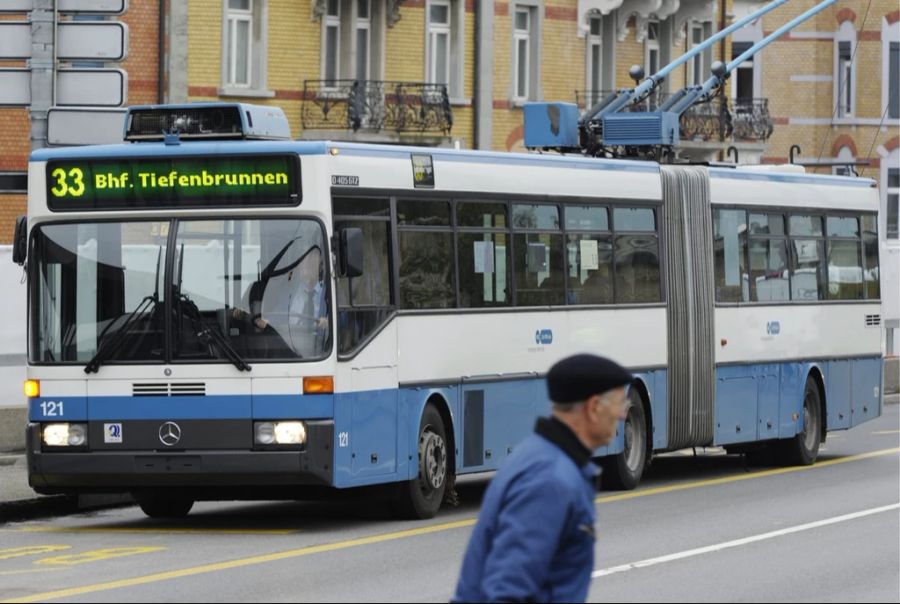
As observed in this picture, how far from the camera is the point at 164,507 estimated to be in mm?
17312

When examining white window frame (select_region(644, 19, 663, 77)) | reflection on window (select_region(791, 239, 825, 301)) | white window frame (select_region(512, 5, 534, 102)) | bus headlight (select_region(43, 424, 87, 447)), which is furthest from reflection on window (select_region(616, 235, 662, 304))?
white window frame (select_region(644, 19, 663, 77))

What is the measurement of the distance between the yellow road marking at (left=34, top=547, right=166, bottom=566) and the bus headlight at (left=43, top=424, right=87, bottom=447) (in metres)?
1.20

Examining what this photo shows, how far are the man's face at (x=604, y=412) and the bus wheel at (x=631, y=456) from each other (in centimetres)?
1354

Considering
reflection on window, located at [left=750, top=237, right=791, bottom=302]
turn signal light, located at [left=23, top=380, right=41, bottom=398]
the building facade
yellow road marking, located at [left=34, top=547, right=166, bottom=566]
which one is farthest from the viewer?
the building facade

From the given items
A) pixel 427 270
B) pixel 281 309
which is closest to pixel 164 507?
pixel 281 309

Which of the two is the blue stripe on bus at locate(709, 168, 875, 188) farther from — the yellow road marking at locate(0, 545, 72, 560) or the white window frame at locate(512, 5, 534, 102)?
the white window frame at locate(512, 5, 534, 102)

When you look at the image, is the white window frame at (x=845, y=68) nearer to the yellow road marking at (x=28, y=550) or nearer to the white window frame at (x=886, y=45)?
the white window frame at (x=886, y=45)

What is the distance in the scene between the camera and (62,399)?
51.9 feet

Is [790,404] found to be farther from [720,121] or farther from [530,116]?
[720,121]

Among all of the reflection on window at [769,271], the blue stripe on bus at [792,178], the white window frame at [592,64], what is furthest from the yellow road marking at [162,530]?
the white window frame at [592,64]

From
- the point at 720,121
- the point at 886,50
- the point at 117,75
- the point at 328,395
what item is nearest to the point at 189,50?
Answer: the point at 720,121

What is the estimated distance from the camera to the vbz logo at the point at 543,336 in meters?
18.4

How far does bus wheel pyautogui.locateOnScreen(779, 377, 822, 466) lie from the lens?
22.9 m

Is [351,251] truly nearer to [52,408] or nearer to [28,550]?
[52,408]
